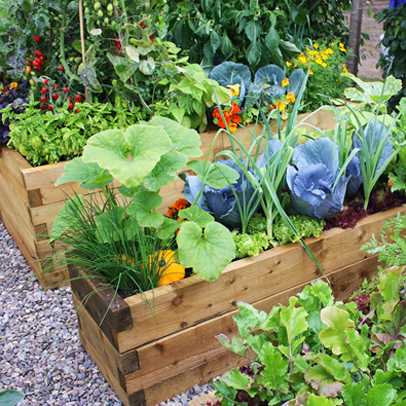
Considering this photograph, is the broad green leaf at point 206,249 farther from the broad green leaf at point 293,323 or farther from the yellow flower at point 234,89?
the yellow flower at point 234,89

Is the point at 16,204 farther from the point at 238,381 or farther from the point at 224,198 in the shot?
the point at 238,381

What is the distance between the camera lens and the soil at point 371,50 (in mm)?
6136

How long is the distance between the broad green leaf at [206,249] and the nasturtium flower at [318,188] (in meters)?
0.42

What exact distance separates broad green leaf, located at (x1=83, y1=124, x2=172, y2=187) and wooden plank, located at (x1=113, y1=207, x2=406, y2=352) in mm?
405

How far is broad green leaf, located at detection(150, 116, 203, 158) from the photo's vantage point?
61.5 inches

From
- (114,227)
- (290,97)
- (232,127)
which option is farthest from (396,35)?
(114,227)

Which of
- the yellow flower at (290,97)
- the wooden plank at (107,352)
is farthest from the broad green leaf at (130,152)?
the yellow flower at (290,97)

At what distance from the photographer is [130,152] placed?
4.66 ft

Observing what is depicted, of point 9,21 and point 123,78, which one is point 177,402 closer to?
point 123,78

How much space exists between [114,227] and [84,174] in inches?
8.4

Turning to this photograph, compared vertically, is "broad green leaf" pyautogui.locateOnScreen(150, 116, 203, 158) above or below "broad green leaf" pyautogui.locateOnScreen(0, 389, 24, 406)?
below

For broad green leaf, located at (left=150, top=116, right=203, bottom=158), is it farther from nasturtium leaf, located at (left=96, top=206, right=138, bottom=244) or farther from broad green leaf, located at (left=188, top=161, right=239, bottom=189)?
nasturtium leaf, located at (left=96, top=206, right=138, bottom=244)

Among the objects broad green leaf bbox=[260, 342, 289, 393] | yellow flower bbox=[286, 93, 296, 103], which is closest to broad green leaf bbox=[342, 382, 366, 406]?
broad green leaf bbox=[260, 342, 289, 393]

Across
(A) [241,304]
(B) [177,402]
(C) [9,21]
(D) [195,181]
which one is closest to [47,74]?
(C) [9,21]
